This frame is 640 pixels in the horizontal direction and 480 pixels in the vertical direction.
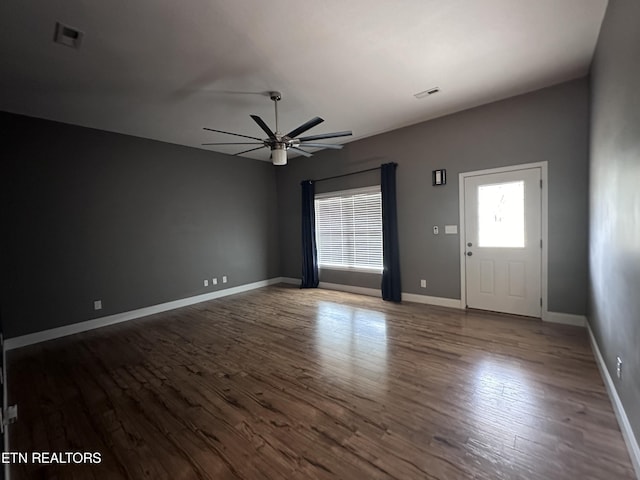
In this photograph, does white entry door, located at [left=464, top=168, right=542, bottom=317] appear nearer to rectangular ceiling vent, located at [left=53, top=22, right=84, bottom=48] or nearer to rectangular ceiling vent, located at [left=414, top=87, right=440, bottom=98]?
rectangular ceiling vent, located at [left=414, top=87, right=440, bottom=98]

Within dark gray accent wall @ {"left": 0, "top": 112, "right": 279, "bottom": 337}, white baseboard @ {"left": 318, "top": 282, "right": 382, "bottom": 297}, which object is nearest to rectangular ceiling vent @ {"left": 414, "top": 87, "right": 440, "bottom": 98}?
white baseboard @ {"left": 318, "top": 282, "right": 382, "bottom": 297}

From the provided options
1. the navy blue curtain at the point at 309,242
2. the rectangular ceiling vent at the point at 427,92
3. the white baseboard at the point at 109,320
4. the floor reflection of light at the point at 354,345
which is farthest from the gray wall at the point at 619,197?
the white baseboard at the point at 109,320

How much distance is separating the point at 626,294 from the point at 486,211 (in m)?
2.57

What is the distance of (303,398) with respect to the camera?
2.31 meters

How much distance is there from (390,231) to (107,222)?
4738 mm

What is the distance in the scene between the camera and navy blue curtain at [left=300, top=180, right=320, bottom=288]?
6375mm

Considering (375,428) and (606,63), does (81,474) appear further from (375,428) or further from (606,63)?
(606,63)

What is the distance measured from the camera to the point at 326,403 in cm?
222

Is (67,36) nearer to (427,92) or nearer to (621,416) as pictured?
(427,92)

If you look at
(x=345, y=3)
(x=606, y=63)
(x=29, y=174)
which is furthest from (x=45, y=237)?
(x=606, y=63)

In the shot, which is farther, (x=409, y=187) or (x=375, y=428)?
(x=409, y=187)

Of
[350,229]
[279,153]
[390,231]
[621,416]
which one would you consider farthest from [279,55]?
[621,416]

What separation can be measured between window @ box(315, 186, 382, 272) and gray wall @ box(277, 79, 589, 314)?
25cm

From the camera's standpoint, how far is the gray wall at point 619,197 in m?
1.59
